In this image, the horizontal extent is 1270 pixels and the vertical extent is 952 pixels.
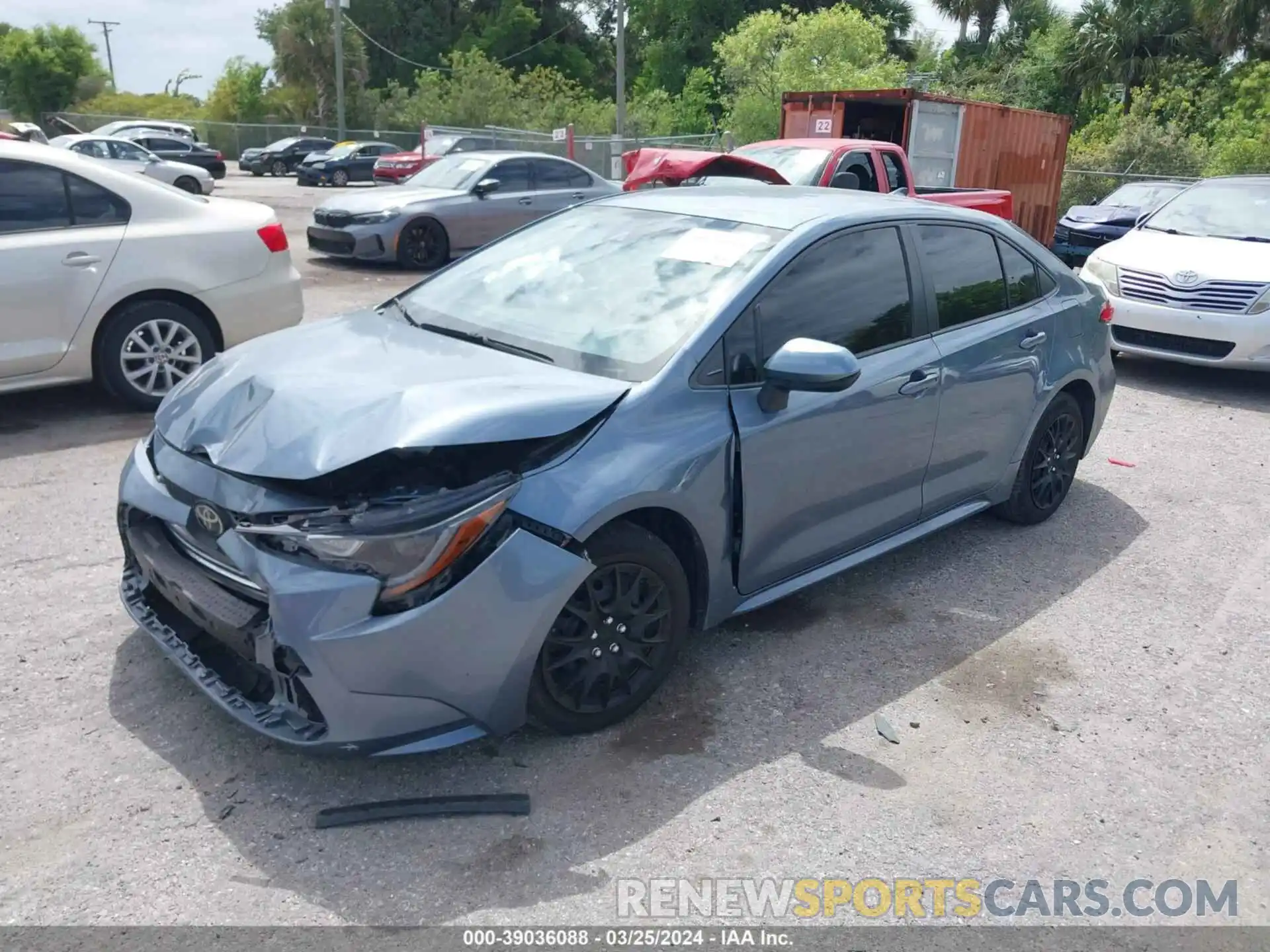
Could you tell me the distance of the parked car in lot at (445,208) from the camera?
1274cm

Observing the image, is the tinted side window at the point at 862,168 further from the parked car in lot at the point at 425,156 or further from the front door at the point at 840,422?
the parked car in lot at the point at 425,156

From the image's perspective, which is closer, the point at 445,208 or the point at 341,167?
the point at 445,208

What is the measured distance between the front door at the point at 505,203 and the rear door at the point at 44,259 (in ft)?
23.7

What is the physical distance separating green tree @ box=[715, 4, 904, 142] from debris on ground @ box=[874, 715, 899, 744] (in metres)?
25.9

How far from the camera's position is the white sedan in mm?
6012

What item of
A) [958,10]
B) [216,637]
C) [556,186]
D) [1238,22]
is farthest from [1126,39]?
[216,637]

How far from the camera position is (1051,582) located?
492 centimetres

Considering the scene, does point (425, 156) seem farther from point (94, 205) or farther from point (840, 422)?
point (840, 422)

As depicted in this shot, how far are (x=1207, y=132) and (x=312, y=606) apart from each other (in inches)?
1375

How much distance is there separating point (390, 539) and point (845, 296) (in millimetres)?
2091

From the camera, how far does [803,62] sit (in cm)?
2894

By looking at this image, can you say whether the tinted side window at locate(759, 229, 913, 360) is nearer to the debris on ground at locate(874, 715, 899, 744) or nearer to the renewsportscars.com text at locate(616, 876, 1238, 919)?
the debris on ground at locate(874, 715, 899, 744)

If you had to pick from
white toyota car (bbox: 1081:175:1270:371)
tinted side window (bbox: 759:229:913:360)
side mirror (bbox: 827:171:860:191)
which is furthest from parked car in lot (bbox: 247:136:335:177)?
tinted side window (bbox: 759:229:913:360)

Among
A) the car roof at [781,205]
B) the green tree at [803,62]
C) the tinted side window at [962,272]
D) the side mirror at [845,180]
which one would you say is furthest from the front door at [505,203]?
the green tree at [803,62]
